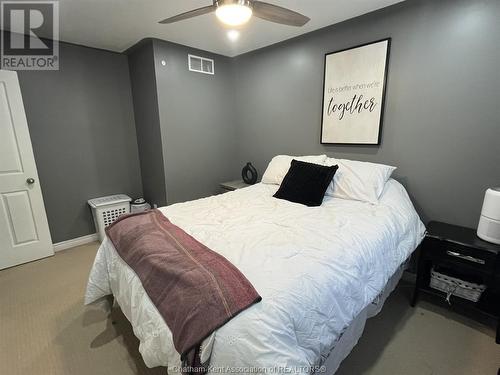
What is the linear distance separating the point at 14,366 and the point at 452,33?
3.87 m

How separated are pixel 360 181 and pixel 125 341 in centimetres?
224

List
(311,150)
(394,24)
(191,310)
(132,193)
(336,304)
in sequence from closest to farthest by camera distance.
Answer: (191,310)
(336,304)
(394,24)
(311,150)
(132,193)

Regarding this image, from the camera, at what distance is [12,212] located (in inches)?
106

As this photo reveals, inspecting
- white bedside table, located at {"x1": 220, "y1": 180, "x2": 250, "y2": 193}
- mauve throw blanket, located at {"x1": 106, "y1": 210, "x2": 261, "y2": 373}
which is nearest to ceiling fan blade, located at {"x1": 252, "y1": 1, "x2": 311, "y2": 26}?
mauve throw blanket, located at {"x1": 106, "y1": 210, "x2": 261, "y2": 373}

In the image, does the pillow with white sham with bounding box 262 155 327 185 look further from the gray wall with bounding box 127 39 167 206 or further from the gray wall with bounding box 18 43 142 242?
the gray wall with bounding box 18 43 142 242

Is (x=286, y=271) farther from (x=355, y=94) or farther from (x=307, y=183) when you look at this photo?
(x=355, y=94)

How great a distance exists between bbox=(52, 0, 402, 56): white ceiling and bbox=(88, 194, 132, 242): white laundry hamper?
74.5 inches

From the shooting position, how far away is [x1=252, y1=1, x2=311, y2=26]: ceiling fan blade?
1.50 meters

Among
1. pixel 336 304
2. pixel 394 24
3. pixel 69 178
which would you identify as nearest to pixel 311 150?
pixel 394 24

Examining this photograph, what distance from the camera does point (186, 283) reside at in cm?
111

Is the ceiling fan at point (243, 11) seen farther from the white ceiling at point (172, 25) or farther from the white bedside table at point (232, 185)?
the white bedside table at point (232, 185)

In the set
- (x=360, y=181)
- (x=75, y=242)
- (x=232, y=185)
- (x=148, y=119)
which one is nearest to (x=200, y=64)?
(x=148, y=119)

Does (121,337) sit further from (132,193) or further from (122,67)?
(122,67)

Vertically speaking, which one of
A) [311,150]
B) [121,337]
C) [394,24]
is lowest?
[121,337]
